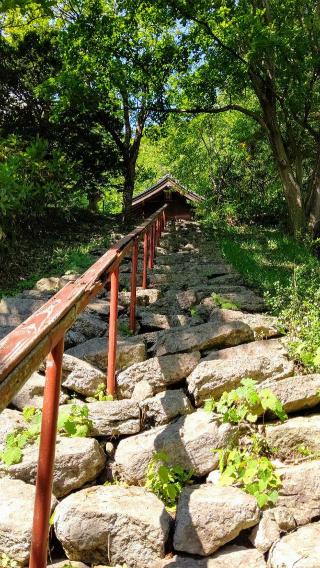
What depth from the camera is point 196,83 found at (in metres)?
13.8

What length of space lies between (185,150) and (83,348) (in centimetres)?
2365

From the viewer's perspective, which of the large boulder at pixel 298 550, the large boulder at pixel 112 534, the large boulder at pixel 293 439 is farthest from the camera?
the large boulder at pixel 293 439

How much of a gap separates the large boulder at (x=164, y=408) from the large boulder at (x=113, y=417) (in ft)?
0.25

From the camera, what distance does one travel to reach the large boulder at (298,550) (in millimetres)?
2318

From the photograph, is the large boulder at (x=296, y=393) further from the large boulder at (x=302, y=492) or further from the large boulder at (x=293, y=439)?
the large boulder at (x=302, y=492)

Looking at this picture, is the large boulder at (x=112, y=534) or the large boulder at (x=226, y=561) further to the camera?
the large boulder at (x=112, y=534)

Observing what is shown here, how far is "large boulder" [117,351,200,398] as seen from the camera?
4.18m

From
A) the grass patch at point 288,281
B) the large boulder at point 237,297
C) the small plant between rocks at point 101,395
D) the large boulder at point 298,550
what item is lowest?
the large boulder at point 298,550

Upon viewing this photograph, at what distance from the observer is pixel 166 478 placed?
122 inches

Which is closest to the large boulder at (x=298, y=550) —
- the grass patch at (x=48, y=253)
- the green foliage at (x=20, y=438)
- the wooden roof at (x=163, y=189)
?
the green foliage at (x=20, y=438)

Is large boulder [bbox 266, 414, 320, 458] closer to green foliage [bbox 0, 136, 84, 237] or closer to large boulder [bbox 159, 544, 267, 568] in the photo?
large boulder [bbox 159, 544, 267, 568]

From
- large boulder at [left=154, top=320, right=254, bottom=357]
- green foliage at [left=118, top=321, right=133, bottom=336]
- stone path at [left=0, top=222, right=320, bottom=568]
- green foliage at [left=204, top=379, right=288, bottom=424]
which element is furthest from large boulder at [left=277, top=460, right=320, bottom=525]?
green foliage at [left=118, top=321, right=133, bottom=336]

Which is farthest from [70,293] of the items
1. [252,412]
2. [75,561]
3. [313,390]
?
[313,390]

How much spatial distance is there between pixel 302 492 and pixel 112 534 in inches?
43.0
